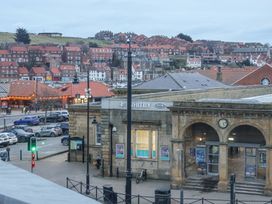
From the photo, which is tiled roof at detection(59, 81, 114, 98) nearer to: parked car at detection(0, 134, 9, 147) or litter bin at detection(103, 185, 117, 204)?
parked car at detection(0, 134, 9, 147)

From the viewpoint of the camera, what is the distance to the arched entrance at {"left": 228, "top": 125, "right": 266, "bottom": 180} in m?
29.2

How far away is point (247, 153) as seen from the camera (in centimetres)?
2958

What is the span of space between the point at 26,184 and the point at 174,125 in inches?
525

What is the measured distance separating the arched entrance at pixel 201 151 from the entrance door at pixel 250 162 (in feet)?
4.93

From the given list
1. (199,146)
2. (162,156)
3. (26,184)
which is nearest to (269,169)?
(199,146)

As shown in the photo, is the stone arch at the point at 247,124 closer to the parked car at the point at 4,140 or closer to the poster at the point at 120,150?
the poster at the point at 120,150

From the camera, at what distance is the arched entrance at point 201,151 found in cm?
3017

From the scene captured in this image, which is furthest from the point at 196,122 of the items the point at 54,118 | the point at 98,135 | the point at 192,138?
the point at 54,118

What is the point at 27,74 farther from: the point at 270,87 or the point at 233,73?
the point at 270,87

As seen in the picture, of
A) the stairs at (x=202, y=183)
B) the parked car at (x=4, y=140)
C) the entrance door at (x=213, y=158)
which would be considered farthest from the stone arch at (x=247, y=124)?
the parked car at (x=4, y=140)

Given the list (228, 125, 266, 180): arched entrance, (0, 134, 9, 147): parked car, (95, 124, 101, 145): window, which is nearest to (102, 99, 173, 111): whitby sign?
Result: (228, 125, 266, 180): arched entrance

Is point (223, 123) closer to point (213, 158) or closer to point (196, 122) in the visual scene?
point (196, 122)

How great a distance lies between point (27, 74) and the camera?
604ft

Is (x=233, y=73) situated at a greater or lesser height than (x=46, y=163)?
greater
